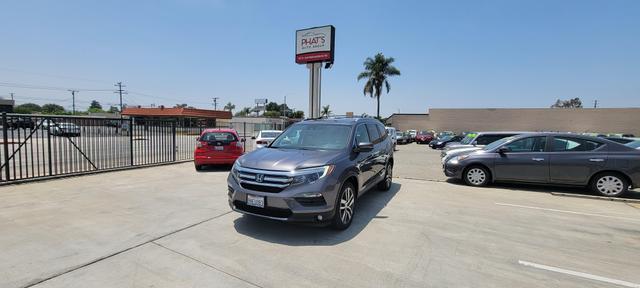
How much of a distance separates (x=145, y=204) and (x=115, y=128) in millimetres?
5907

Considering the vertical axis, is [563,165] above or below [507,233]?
above

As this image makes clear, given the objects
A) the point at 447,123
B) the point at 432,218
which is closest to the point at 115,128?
the point at 432,218

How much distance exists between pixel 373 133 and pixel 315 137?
1.71 metres

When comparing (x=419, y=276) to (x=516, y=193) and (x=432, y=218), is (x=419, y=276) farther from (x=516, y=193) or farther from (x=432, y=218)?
(x=516, y=193)

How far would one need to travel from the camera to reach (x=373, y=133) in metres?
6.61

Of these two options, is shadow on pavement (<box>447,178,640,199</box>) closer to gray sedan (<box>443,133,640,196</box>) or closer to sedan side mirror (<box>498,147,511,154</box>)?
gray sedan (<box>443,133,640,196</box>)

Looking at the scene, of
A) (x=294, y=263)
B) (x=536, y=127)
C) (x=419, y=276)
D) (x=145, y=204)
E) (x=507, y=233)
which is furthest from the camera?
(x=536, y=127)

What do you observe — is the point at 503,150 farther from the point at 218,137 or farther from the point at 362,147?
the point at 218,137

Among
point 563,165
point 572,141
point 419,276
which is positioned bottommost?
point 419,276

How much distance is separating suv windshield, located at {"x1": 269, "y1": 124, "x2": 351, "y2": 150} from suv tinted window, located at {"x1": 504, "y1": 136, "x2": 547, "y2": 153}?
5.18 m

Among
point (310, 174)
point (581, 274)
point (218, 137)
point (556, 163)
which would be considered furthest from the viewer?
point (218, 137)

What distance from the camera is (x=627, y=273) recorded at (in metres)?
3.37

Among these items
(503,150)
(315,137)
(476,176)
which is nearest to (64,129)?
(315,137)

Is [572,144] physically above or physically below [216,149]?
above
